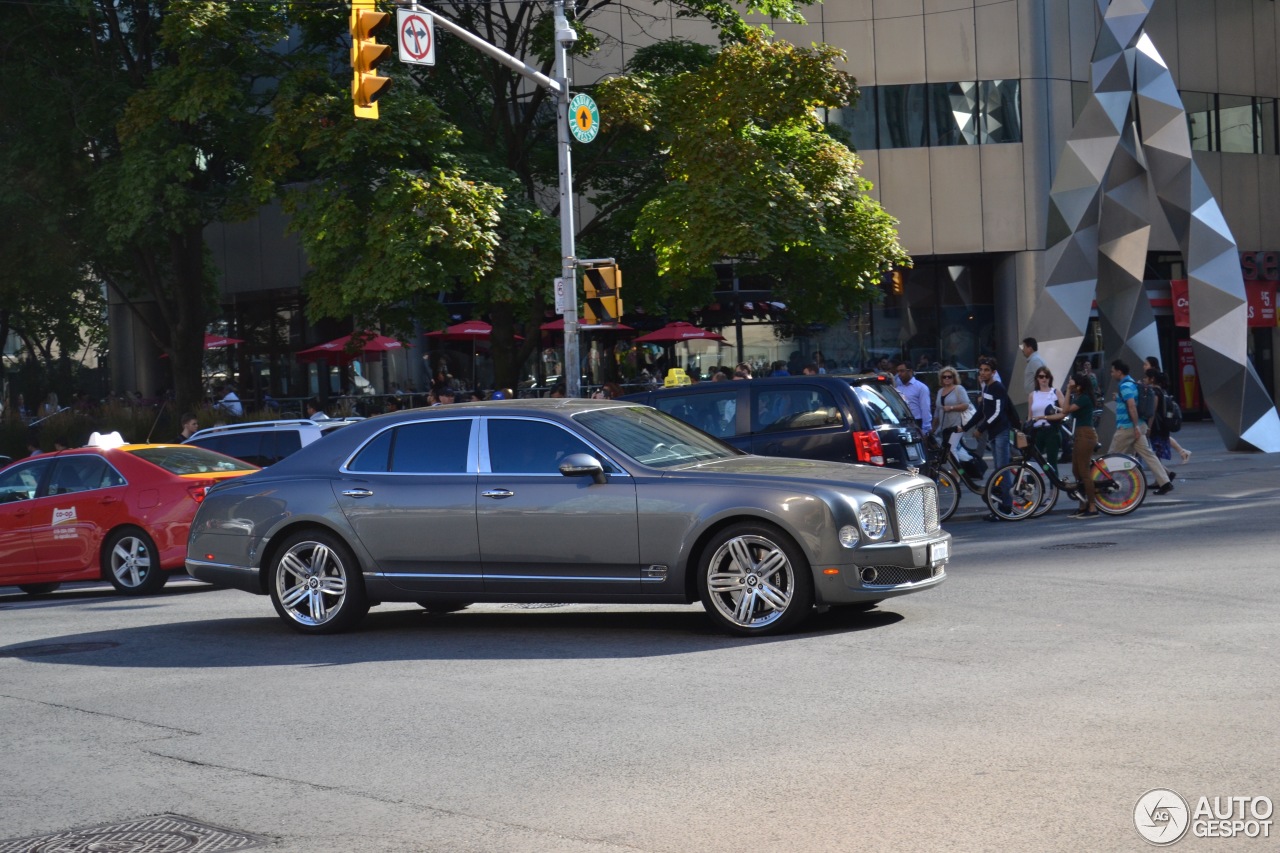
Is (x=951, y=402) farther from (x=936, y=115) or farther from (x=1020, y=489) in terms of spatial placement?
(x=936, y=115)

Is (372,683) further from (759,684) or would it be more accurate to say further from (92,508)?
(92,508)

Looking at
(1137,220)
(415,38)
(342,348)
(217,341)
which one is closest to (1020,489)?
(415,38)

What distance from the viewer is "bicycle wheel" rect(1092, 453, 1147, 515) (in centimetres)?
1788

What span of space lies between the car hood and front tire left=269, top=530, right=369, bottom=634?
2554 mm

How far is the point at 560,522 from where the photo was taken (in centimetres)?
1026

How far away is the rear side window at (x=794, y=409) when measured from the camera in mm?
15820

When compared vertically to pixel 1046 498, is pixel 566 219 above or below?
above

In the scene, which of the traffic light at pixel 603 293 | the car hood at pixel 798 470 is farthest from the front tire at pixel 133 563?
the car hood at pixel 798 470

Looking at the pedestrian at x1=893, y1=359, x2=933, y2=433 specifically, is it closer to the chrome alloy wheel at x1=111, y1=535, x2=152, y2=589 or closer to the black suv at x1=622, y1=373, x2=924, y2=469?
the black suv at x1=622, y1=373, x2=924, y2=469

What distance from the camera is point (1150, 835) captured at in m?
5.12

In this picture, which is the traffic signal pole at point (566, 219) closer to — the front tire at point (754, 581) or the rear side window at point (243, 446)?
the rear side window at point (243, 446)

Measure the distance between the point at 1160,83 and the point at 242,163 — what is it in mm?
16970

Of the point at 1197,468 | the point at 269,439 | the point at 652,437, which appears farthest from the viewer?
the point at 1197,468

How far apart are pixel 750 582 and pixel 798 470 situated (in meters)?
0.86
